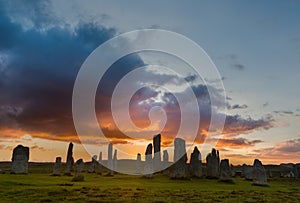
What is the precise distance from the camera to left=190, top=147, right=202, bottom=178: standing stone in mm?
51438

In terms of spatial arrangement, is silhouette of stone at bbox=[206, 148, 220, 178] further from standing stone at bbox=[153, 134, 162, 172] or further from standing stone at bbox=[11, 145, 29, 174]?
standing stone at bbox=[11, 145, 29, 174]

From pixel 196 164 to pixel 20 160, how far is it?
1112 inches

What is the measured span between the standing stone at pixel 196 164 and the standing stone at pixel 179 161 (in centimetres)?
166

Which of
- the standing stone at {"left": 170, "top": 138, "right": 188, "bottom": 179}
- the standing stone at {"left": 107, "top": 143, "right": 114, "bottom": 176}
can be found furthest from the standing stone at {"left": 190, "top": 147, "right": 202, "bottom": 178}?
the standing stone at {"left": 107, "top": 143, "right": 114, "bottom": 176}

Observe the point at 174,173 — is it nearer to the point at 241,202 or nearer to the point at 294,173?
the point at 241,202

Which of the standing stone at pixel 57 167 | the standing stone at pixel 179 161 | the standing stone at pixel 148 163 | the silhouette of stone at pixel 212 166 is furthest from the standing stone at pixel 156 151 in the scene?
the standing stone at pixel 57 167

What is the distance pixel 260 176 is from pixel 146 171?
1693 centimetres

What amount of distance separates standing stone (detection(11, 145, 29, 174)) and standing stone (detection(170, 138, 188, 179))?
23.8 m

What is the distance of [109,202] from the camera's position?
19641 millimetres

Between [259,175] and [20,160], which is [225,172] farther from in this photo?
[20,160]

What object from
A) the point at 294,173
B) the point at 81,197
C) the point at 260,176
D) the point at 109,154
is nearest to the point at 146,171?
the point at 260,176

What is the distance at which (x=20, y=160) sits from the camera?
5275 centimetres

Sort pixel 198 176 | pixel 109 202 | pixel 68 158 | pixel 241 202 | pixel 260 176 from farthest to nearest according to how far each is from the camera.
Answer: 1. pixel 68 158
2. pixel 198 176
3. pixel 260 176
4. pixel 241 202
5. pixel 109 202

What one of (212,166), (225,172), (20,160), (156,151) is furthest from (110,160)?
(225,172)
